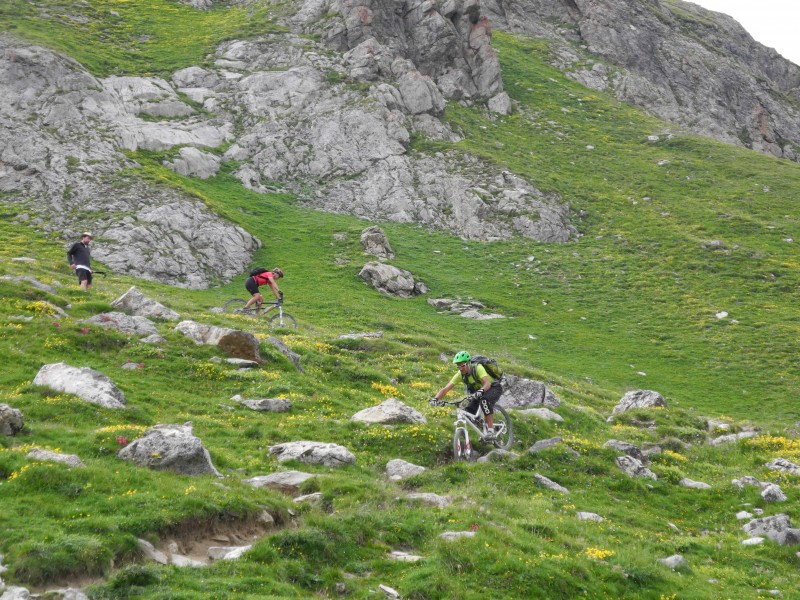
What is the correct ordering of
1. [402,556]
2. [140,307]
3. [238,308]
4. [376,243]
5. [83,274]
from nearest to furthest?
[402,556] → [140,307] → [83,274] → [238,308] → [376,243]

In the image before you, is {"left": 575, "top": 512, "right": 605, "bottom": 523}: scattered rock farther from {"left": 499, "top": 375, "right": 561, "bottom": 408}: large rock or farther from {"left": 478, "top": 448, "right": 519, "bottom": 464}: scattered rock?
{"left": 499, "top": 375, "right": 561, "bottom": 408}: large rock

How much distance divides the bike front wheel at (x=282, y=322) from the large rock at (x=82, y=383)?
13.7 meters

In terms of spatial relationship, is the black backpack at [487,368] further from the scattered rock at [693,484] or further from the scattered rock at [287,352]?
the scattered rock at [287,352]

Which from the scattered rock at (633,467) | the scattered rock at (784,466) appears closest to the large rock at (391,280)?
the scattered rock at (633,467)

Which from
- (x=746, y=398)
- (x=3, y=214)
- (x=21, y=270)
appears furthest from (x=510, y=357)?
(x=3, y=214)

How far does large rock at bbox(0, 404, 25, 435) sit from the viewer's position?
Result: 14258 millimetres

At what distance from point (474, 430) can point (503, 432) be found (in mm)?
924

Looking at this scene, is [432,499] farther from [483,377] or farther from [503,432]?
[503,432]

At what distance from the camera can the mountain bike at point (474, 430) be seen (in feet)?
62.1

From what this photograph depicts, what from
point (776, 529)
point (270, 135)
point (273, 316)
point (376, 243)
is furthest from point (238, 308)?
point (270, 135)

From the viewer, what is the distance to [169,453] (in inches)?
569

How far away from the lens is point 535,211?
64.9 metres

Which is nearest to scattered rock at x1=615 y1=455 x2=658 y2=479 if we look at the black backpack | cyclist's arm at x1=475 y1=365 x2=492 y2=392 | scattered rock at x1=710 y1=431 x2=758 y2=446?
the black backpack

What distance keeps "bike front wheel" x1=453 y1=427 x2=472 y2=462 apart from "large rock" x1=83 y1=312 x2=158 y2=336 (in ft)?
41.4
